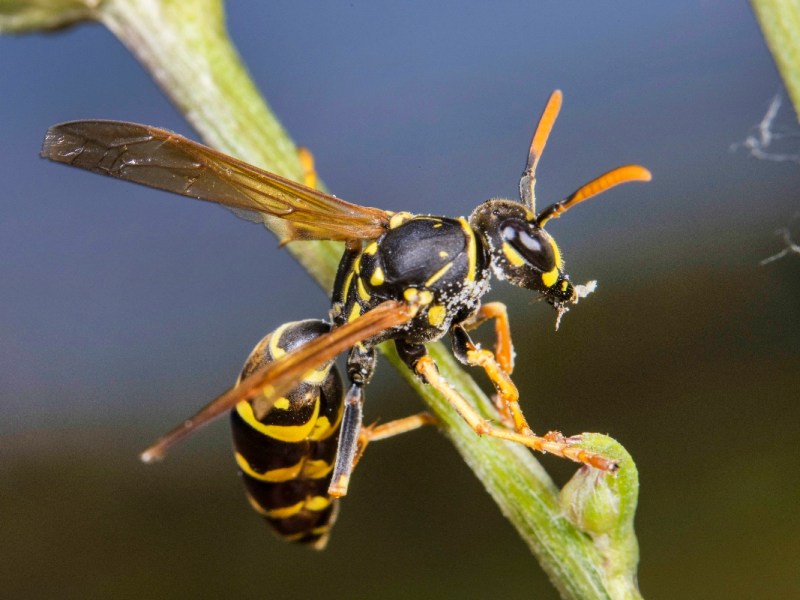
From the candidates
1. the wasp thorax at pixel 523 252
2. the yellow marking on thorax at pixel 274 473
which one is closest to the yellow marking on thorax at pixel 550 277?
the wasp thorax at pixel 523 252

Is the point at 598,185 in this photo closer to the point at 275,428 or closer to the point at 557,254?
the point at 557,254

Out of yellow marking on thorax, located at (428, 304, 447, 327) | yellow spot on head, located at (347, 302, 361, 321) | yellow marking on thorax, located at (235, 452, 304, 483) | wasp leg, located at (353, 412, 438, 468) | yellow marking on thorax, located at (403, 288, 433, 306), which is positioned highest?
yellow spot on head, located at (347, 302, 361, 321)

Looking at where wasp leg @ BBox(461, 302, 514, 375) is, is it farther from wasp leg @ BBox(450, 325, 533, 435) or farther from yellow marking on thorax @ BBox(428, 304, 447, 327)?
yellow marking on thorax @ BBox(428, 304, 447, 327)

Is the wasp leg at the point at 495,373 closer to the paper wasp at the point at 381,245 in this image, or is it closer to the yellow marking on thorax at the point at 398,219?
the paper wasp at the point at 381,245

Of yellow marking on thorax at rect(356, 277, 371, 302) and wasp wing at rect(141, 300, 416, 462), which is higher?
yellow marking on thorax at rect(356, 277, 371, 302)

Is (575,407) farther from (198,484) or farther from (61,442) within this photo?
(61,442)

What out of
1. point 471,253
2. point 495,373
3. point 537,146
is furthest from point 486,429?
point 537,146

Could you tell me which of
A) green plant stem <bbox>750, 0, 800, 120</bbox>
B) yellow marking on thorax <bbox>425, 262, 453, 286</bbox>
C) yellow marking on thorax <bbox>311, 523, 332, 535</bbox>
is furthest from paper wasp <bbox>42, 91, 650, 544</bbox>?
green plant stem <bbox>750, 0, 800, 120</bbox>
